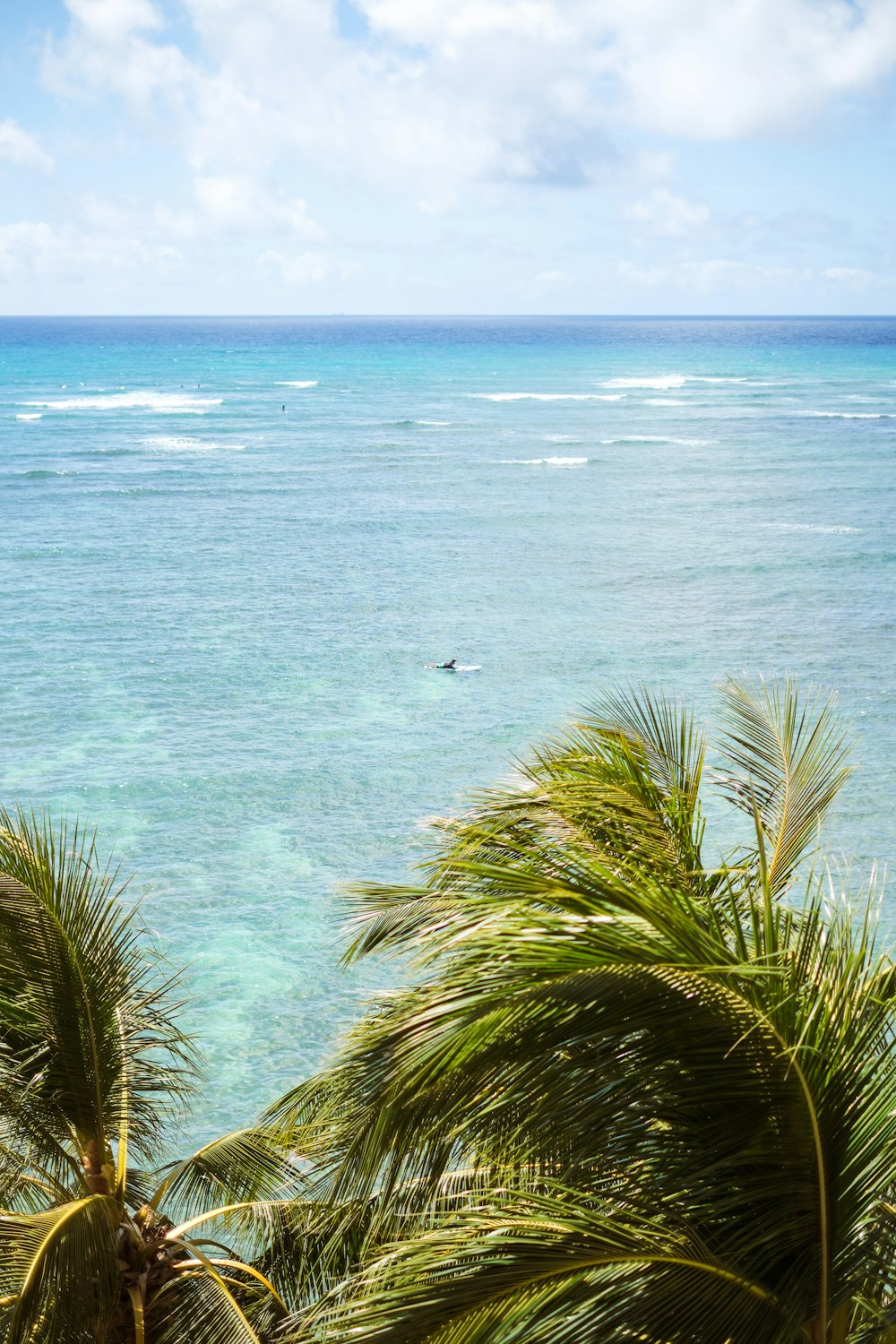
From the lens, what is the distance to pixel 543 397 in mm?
100688

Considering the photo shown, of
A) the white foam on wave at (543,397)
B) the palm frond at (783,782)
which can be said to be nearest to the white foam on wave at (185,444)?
the white foam on wave at (543,397)

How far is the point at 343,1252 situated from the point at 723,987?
3879 mm

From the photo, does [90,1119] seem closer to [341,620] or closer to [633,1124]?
[633,1124]

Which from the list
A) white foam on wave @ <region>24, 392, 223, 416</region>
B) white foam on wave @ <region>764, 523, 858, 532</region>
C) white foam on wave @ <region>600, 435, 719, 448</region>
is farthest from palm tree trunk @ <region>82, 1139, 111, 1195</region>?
white foam on wave @ <region>24, 392, 223, 416</region>

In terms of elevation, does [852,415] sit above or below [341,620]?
above

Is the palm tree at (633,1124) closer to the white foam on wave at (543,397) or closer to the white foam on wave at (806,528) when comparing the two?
the white foam on wave at (806,528)

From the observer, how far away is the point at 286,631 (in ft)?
116

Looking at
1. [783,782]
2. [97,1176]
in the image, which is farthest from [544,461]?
[97,1176]

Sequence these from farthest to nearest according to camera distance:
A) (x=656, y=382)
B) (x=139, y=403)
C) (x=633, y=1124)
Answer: (x=656, y=382), (x=139, y=403), (x=633, y=1124)

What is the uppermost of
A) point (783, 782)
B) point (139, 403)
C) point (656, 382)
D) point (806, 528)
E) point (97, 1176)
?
point (656, 382)

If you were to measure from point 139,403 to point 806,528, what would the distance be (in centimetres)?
5977

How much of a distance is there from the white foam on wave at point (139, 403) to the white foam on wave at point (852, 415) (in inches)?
1643

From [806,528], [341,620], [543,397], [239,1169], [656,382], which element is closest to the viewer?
[239,1169]

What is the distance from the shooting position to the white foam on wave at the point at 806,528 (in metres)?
47.1
